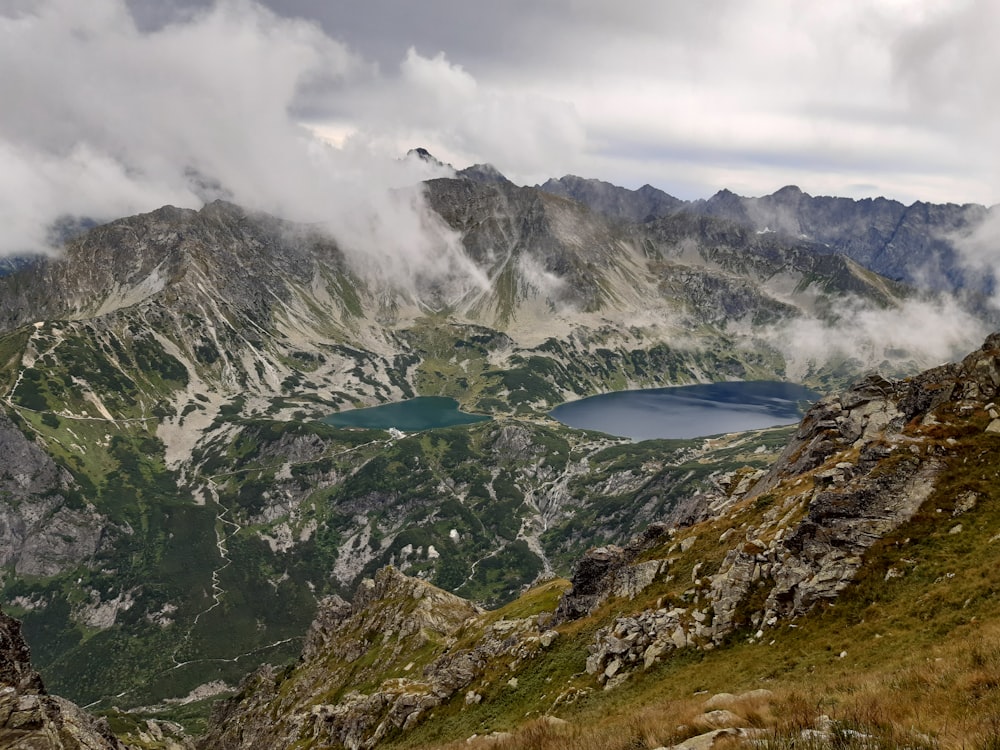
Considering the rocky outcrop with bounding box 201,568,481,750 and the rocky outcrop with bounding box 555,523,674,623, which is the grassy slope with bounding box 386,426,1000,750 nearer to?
the rocky outcrop with bounding box 555,523,674,623

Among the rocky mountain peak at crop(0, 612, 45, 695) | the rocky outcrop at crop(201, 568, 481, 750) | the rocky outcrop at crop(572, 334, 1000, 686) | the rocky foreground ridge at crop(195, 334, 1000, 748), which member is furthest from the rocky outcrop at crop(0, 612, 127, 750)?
the rocky outcrop at crop(572, 334, 1000, 686)

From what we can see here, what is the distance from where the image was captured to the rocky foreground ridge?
Result: 37.7 meters

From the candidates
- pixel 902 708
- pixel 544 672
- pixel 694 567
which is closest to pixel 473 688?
pixel 544 672

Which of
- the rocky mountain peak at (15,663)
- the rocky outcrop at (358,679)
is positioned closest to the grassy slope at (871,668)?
the rocky outcrop at (358,679)

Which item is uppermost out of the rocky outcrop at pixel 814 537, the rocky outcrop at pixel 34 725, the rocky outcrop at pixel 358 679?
the rocky outcrop at pixel 814 537

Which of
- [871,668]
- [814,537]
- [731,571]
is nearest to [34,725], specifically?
[731,571]

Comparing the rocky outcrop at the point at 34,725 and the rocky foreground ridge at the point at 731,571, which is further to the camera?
the rocky outcrop at the point at 34,725

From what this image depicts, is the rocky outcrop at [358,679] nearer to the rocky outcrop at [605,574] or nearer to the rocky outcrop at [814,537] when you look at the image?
the rocky outcrop at [605,574]

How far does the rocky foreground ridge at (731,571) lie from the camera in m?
37.7

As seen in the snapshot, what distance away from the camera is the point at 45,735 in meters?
39.7

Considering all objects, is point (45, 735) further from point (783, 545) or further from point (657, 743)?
point (783, 545)

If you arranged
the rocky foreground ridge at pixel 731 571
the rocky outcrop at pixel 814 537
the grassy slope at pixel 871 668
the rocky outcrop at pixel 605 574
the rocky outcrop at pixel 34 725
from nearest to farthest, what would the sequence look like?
the grassy slope at pixel 871 668 < the rocky outcrop at pixel 814 537 < the rocky foreground ridge at pixel 731 571 < the rocky outcrop at pixel 34 725 < the rocky outcrop at pixel 605 574

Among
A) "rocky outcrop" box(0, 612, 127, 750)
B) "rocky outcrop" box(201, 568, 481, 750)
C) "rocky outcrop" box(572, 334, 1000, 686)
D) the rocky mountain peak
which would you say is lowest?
"rocky outcrop" box(201, 568, 481, 750)

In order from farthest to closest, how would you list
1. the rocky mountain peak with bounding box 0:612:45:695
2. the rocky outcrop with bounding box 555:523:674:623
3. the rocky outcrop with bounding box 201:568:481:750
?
the rocky outcrop with bounding box 201:568:481:750 < the rocky outcrop with bounding box 555:523:674:623 < the rocky mountain peak with bounding box 0:612:45:695
